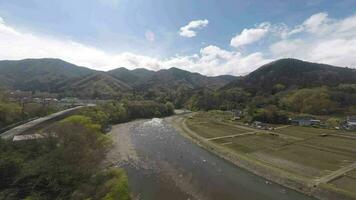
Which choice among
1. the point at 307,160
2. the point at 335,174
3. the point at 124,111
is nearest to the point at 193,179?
the point at 335,174

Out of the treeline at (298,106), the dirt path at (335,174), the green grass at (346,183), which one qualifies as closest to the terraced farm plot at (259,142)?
the dirt path at (335,174)

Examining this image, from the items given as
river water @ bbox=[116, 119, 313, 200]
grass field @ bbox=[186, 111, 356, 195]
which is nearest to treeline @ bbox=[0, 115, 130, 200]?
river water @ bbox=[116, 119, 313, 200]

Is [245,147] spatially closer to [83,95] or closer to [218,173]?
[218,173]

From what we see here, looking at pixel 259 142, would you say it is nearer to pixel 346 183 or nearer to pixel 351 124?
pixel 346 183

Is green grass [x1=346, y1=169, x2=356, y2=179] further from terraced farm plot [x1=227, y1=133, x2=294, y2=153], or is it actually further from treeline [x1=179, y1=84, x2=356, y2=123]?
treeline [x1=179, y1=84, x2=356, y2=123]

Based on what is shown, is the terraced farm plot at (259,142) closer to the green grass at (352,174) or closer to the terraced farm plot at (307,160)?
the terraced farm plot at (307,160)
